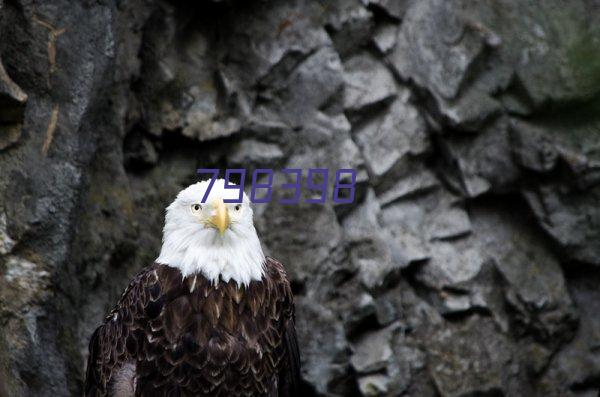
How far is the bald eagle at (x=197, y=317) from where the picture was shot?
10.8ft

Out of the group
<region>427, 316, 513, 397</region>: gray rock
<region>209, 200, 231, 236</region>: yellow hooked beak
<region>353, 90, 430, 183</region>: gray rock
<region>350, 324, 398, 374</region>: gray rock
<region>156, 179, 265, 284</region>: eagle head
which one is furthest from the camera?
<region>353, 90, 430, 183</region>: gray rock

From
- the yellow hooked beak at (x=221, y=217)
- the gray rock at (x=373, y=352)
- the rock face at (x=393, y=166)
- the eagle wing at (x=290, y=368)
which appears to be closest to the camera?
the yellow hooked beak at (x=221, y=217)

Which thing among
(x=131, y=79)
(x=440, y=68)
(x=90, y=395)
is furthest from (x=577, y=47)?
(x=440, y=68)

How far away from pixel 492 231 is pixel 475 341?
638 mm

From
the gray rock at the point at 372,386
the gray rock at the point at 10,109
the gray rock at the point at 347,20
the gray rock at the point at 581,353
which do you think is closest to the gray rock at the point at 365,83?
the gray rock at the point at 347,20

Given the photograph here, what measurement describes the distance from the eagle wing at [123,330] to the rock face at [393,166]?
648mm

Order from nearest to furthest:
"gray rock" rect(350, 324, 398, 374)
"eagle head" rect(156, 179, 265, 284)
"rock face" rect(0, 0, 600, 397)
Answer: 1. "eagle head" rect(156, 179, 265, 284)
2. "rock face" rect(0, 0, 600, 397)
3. "gray rock" rect(350, 324, 398, 374)

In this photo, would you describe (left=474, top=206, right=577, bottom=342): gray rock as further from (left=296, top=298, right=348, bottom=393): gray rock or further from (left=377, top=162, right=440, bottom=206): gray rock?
(left=296, top=298, right=348, bottom=393): gray rock

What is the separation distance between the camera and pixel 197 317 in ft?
10.9

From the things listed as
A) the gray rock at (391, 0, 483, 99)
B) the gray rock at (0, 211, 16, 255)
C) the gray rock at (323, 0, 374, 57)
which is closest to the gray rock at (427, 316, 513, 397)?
the gray rock at (391, 0, 483, 99)

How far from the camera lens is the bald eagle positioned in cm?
329

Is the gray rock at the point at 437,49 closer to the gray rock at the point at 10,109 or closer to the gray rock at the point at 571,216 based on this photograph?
the gray rock at the point at 571,216

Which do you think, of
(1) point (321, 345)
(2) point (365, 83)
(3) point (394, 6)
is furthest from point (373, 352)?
(3) point (394, 6)
